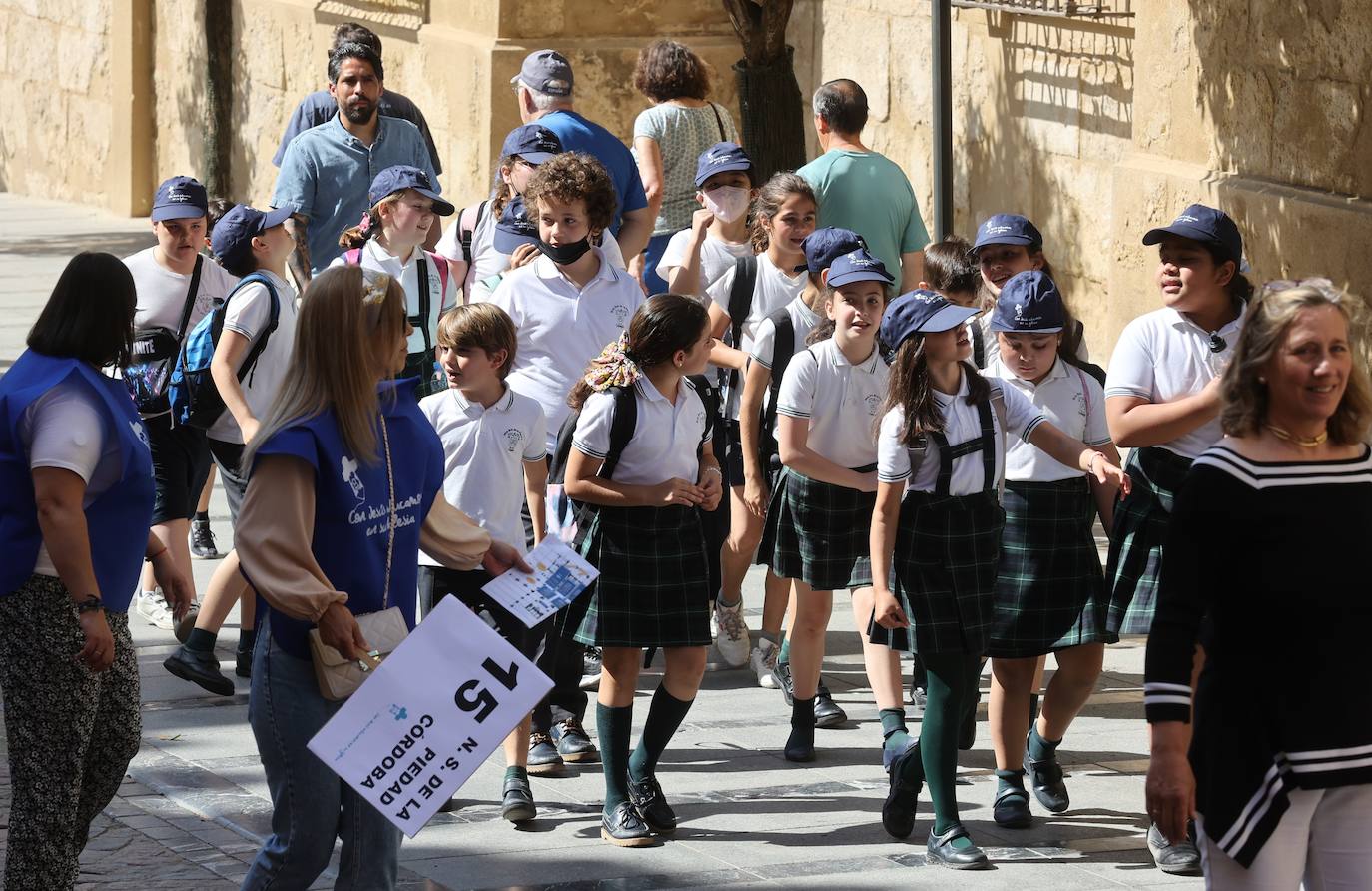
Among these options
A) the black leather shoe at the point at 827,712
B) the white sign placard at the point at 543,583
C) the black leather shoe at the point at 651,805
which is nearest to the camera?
the white sign placard at the point at 543,583

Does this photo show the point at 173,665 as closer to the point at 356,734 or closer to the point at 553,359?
the point at 553,359

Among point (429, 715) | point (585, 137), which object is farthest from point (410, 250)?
point (429, 715)

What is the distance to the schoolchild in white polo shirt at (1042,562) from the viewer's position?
21.0 feet

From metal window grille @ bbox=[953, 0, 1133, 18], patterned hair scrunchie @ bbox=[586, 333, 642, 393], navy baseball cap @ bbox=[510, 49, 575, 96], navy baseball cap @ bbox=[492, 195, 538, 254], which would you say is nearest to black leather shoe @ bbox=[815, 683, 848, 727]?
patterned hair scrunchie @ bbox=[586, 333, 642, 393]

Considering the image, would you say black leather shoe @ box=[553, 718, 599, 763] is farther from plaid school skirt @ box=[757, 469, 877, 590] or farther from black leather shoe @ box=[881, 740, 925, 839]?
black leather shoe @ box=[881, 740, 925, 839]

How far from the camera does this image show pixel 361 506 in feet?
15.3

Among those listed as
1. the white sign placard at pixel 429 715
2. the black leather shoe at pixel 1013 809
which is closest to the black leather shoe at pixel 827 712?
the black leather shoe at pixel 1013 809

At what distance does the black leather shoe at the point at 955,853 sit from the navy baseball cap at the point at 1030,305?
1.50m

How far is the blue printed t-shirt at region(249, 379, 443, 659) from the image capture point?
4598 mm

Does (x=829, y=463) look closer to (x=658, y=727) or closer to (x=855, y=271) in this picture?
(x=855, y=271)

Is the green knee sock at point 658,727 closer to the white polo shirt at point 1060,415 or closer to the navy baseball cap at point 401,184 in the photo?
the white polo shirt at point 1060,415

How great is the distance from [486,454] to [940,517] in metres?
1.43

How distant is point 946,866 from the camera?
6016mm

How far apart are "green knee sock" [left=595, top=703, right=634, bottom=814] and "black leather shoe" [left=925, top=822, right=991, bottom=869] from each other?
2.98 ft
